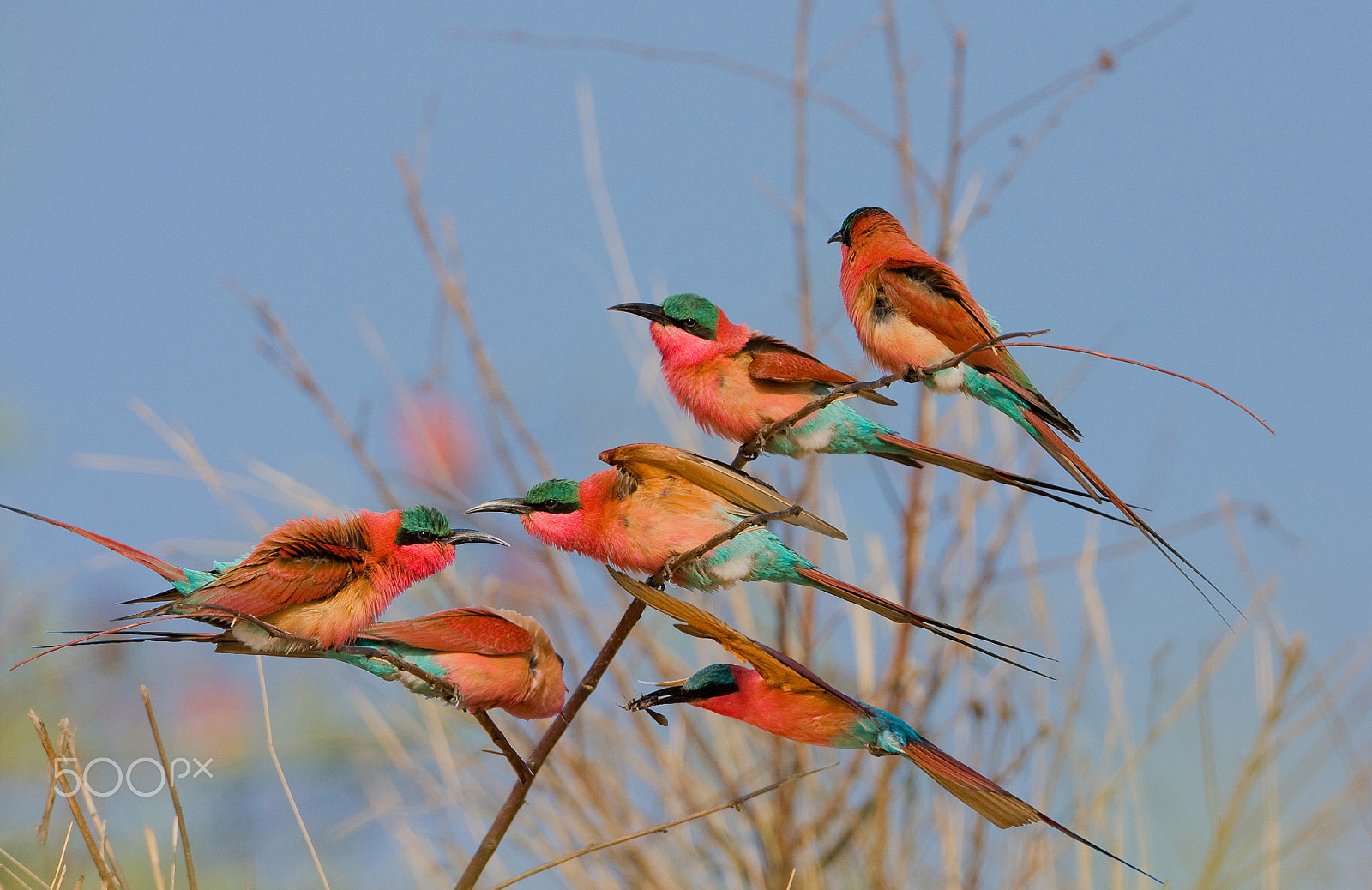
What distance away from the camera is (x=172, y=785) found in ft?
5.03

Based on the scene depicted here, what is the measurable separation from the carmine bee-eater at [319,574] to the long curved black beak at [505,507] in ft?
0.20

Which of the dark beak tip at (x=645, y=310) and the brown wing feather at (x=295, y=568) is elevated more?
the dark beak tip at (x=645, y=310)

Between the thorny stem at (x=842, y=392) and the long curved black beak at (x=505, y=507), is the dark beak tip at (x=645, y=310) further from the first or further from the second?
the long curved black beak at (x=505, y=507)

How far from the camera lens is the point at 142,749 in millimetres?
3334

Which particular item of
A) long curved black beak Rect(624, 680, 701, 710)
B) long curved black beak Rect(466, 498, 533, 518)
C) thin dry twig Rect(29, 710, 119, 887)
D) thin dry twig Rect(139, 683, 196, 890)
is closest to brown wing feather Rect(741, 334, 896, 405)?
long curved black beak Rect(466, 498, 533, 518)

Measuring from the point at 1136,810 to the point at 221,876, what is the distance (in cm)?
274

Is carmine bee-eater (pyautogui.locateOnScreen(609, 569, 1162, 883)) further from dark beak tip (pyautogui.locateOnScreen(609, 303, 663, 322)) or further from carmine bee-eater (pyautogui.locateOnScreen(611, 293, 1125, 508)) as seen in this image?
dark beak tip (pyautogui.locateOnScreen(609, 303, 663, 322))

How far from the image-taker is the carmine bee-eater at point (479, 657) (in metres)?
1.50

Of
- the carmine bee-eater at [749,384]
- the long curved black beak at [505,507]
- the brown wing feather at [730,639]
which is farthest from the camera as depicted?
the carmine bee-eater at [749,384]

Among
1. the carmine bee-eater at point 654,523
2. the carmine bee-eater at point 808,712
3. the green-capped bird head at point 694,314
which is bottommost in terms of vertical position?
the carmine bee-eater at point 808,712

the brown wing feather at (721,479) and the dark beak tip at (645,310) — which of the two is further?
the dark beak tip at (645,310)

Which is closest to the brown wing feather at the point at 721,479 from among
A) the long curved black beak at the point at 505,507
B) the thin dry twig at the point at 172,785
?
the long curved black beak at the point at 505,507

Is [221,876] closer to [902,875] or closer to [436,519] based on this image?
[902,875]

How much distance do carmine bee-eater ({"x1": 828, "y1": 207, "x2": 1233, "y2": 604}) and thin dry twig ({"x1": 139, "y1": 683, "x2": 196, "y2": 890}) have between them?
107cm
